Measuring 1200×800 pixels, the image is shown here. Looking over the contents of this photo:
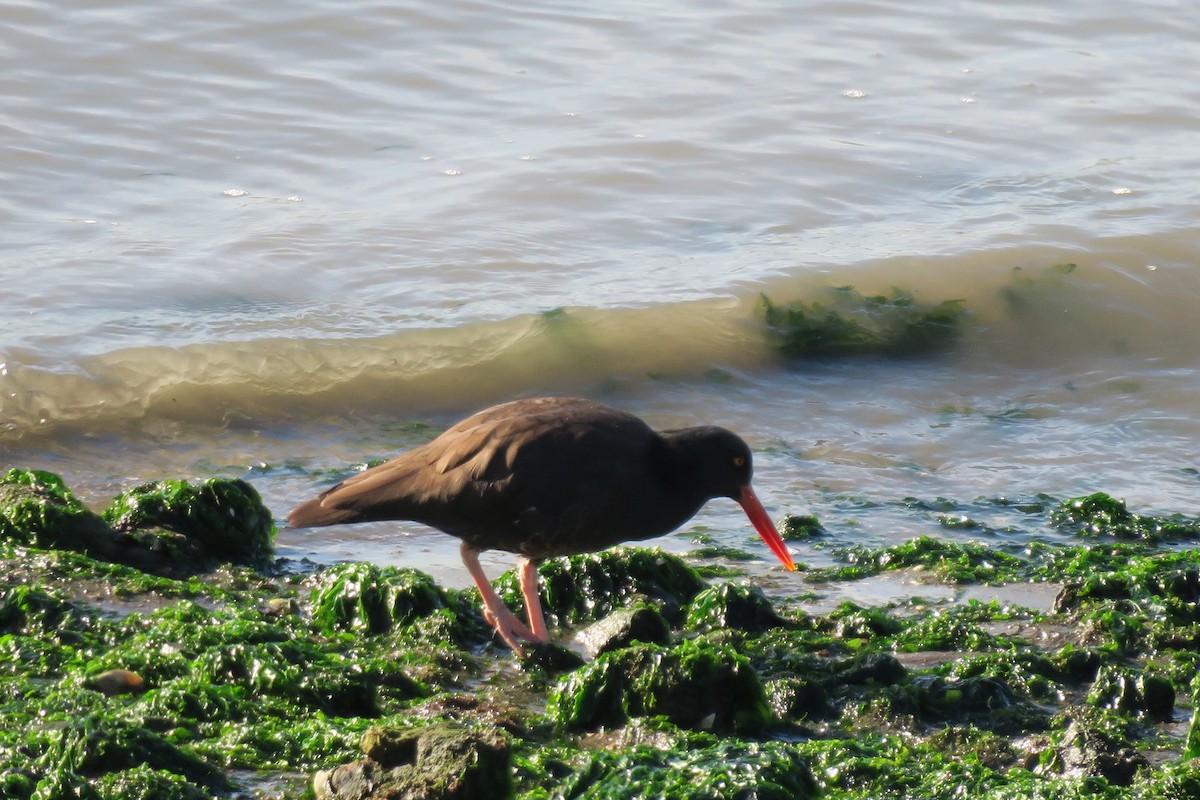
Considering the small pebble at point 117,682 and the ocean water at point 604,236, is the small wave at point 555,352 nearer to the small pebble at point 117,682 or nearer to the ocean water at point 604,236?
the ocean water at point 604,236

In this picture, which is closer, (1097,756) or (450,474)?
(1097,756)

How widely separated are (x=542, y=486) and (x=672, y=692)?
104 cm

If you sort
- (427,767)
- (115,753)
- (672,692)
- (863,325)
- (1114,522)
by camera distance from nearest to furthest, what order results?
(427,767) < (115,753) < (672,692) < (1114,522) < (863,325)

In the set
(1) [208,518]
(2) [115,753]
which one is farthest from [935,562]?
(2) [115,753]

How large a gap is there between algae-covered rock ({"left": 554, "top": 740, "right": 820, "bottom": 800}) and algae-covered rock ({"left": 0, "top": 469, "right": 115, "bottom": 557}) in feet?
7.92

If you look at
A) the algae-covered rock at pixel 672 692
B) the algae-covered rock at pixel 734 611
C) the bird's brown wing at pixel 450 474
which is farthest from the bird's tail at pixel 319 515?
the algae-covered rock at pixel 672 692

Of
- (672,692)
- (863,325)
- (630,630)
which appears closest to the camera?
(672,692)

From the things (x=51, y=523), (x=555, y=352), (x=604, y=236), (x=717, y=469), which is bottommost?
(x=555, y=352)

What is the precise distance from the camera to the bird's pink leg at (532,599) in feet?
14.8

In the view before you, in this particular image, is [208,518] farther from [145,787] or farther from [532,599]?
[145,787]

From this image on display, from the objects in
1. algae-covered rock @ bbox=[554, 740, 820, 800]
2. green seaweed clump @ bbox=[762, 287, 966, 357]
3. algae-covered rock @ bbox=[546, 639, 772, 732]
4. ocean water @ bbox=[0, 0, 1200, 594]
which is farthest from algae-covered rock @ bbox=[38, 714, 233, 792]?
green seaweed clump @ bbox=[762, 287, 966, 357]

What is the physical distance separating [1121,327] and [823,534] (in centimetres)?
384

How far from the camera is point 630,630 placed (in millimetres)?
4270

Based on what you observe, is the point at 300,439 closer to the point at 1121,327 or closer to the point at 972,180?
the point at 1121,327
